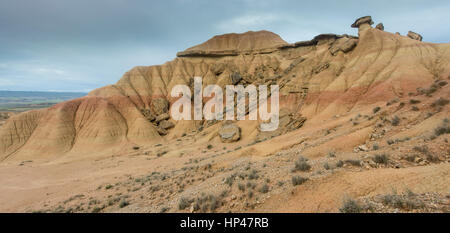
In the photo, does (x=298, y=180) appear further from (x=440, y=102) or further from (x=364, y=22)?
(x=364, y=22)

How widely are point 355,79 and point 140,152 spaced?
33.1 meters

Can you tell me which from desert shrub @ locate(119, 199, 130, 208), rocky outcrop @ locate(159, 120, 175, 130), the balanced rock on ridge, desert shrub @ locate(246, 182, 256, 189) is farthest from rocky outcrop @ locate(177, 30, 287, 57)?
desert shrub @ locate(246, 182, 256, 189)

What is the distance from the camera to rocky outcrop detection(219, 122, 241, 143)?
24.6 m

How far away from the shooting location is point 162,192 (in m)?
8.85

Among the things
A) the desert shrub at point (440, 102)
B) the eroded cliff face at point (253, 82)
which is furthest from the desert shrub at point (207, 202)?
the eroded cliff face at point (253, 82)

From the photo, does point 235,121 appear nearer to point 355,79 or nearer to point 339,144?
point 355,79

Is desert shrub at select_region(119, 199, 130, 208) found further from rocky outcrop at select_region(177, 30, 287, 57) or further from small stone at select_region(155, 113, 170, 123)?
rocky outcrop at select_region(177, 30, 287, 57)

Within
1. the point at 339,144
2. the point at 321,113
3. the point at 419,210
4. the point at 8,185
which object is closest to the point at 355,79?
the point at 321,113

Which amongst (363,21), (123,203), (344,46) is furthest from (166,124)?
(363,21)

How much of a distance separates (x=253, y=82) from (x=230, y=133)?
58.4ft

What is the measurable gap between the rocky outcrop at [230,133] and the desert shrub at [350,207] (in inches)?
826

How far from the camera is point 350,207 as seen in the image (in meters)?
3.41
